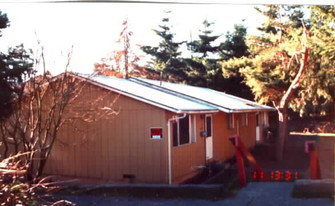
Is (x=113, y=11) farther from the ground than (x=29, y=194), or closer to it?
farther from the ground

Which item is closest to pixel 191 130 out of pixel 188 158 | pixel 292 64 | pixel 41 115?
pixel 188 158

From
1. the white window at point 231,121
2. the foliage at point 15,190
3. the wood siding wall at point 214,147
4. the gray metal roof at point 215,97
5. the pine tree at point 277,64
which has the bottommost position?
the foliage at point 15,190

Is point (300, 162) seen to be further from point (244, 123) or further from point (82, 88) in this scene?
point (82, 88)

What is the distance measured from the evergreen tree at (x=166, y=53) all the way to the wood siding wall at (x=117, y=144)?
29.5 inches

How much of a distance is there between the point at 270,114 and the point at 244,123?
444mm

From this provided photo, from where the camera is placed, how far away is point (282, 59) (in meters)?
5.11

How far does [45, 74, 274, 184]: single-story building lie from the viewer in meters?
5.51

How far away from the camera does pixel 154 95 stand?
562cm

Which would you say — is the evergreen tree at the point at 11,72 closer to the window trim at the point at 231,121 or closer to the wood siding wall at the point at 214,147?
the wood siding wall at the point at 214,147

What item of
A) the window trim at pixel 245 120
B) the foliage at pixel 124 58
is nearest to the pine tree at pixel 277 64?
the window trim at pixel 245 120

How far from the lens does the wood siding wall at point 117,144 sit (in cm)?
566

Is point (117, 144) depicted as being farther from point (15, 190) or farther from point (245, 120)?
point (15, 190)

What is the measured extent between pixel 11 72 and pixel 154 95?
1.65 metres

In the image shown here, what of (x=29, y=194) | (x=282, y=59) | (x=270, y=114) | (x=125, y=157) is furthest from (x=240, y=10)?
(x=29, y=194)
